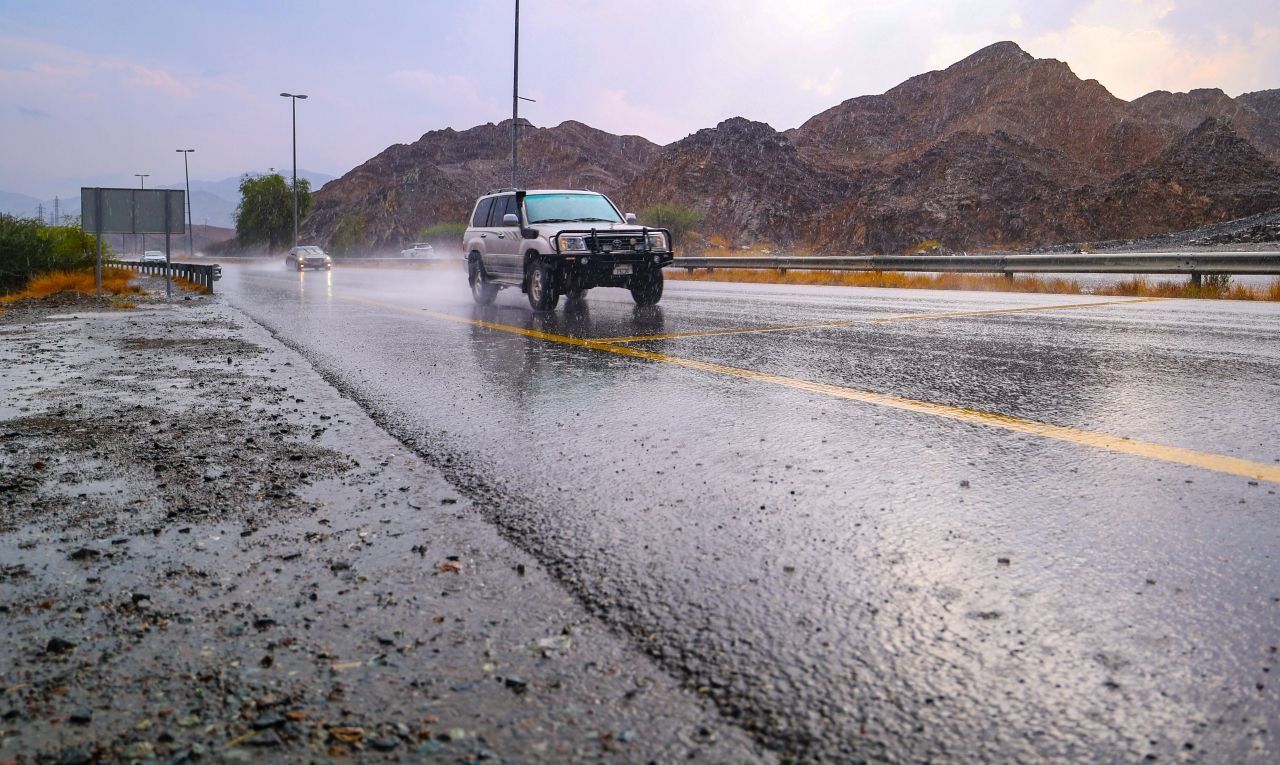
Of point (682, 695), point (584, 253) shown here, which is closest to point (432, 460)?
point (682, 695)

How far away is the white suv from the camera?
1383cm

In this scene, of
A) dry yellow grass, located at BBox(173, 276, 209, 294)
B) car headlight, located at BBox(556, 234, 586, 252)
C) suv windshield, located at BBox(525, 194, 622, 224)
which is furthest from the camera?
dry yellow grass, located at BBox(173, 276, 209, 294)

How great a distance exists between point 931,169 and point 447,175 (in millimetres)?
60047

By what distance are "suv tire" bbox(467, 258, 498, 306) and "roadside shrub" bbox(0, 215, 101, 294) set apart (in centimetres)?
1735

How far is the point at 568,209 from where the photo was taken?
50.0 feet

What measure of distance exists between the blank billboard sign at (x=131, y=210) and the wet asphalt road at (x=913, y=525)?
1435 cm

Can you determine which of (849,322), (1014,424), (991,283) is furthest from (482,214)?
(1014,424)

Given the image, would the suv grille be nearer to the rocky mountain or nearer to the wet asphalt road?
the wet asphalt road

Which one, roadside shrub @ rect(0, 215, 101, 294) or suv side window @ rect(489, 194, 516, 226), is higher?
suv side window @ rect(489, 194, 516, 226)

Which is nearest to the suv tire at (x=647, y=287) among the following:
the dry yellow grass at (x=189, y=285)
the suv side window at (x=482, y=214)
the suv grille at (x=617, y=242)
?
the suv grille at (x=617, y=242)

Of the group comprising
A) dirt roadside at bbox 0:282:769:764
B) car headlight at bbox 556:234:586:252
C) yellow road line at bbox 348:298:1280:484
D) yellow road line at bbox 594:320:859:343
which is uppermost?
car headlight at bbox 556:234:586:252

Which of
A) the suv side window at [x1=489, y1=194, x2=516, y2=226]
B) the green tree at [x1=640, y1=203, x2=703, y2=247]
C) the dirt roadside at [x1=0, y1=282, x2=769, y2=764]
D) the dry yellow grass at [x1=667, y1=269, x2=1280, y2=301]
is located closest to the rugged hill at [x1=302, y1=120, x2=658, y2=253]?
the green tree at [x1=640, y1=203, x2=703, y2=247]

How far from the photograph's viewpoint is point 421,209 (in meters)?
114

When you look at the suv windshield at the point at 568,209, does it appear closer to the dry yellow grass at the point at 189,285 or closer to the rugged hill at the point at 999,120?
the dry yellow grass at the point at 189,285
